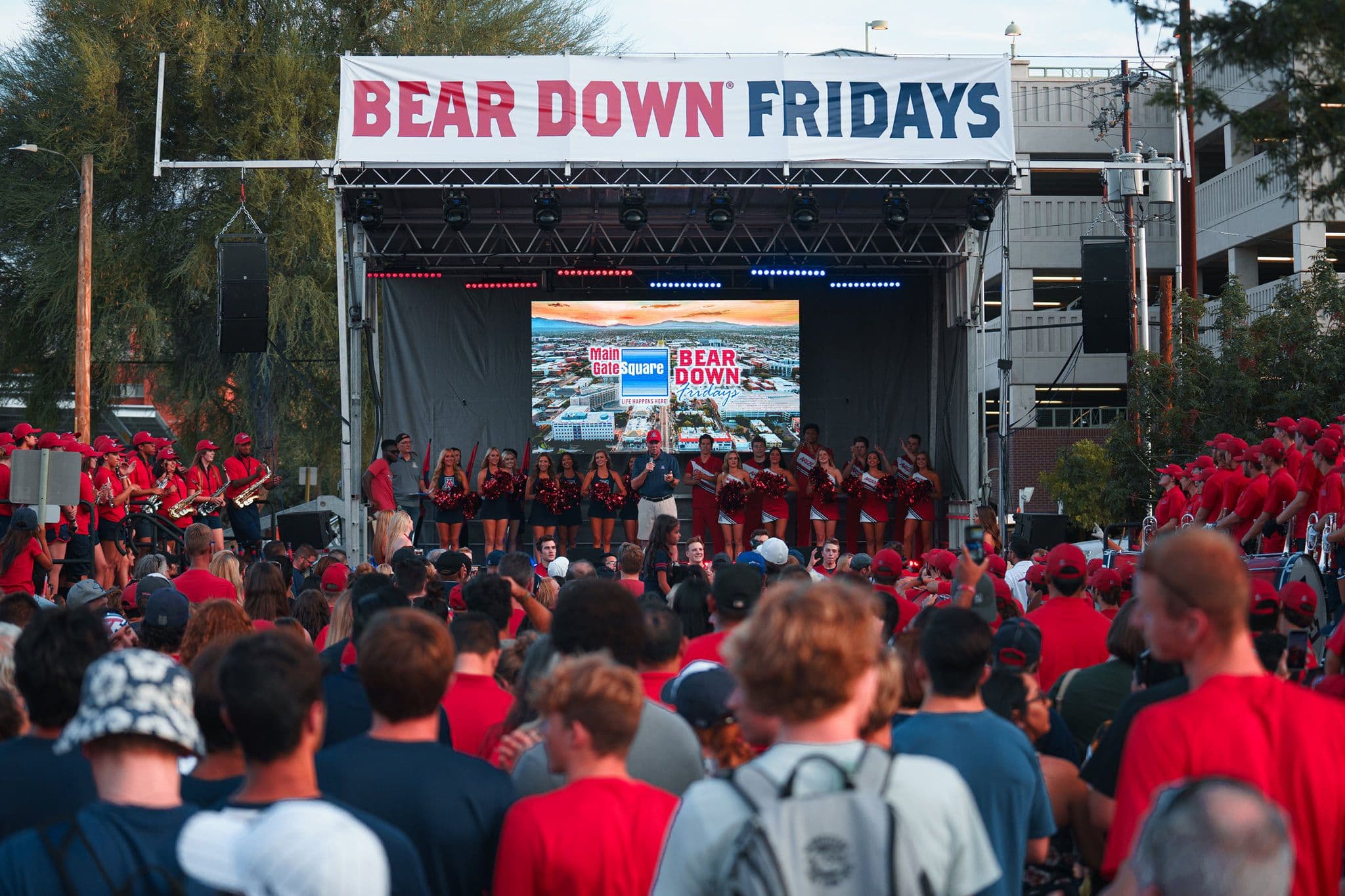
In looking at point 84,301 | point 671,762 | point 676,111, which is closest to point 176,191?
point 84,301

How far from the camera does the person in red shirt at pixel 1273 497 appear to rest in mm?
11891

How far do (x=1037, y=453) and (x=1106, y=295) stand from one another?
17770 millimetres

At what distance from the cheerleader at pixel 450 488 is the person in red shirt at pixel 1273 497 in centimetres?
946

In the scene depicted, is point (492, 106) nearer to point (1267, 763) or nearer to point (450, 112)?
point (450, 112)

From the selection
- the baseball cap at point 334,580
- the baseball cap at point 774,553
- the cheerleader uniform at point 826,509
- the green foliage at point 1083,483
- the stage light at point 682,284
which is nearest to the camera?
the baseball cap at point 334,580

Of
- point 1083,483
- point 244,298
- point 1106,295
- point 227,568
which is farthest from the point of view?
point 1083,483

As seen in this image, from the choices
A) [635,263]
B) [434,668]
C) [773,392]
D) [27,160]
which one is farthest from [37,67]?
[434,668]

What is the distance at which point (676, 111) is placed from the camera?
13719mm

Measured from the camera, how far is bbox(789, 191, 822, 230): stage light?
1438cm

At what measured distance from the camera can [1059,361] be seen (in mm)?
32812

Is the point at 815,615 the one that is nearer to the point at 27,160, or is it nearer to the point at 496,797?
the point at 496,797

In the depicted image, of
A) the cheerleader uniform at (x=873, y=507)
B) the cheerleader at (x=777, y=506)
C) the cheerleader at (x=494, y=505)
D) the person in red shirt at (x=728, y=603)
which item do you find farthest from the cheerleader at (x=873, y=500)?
the person in red shirt at (x=728, y=603)

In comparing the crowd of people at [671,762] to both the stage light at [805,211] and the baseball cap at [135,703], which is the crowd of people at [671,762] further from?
the stage light at [805,211]

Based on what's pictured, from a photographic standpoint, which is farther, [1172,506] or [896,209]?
[1172,506]
